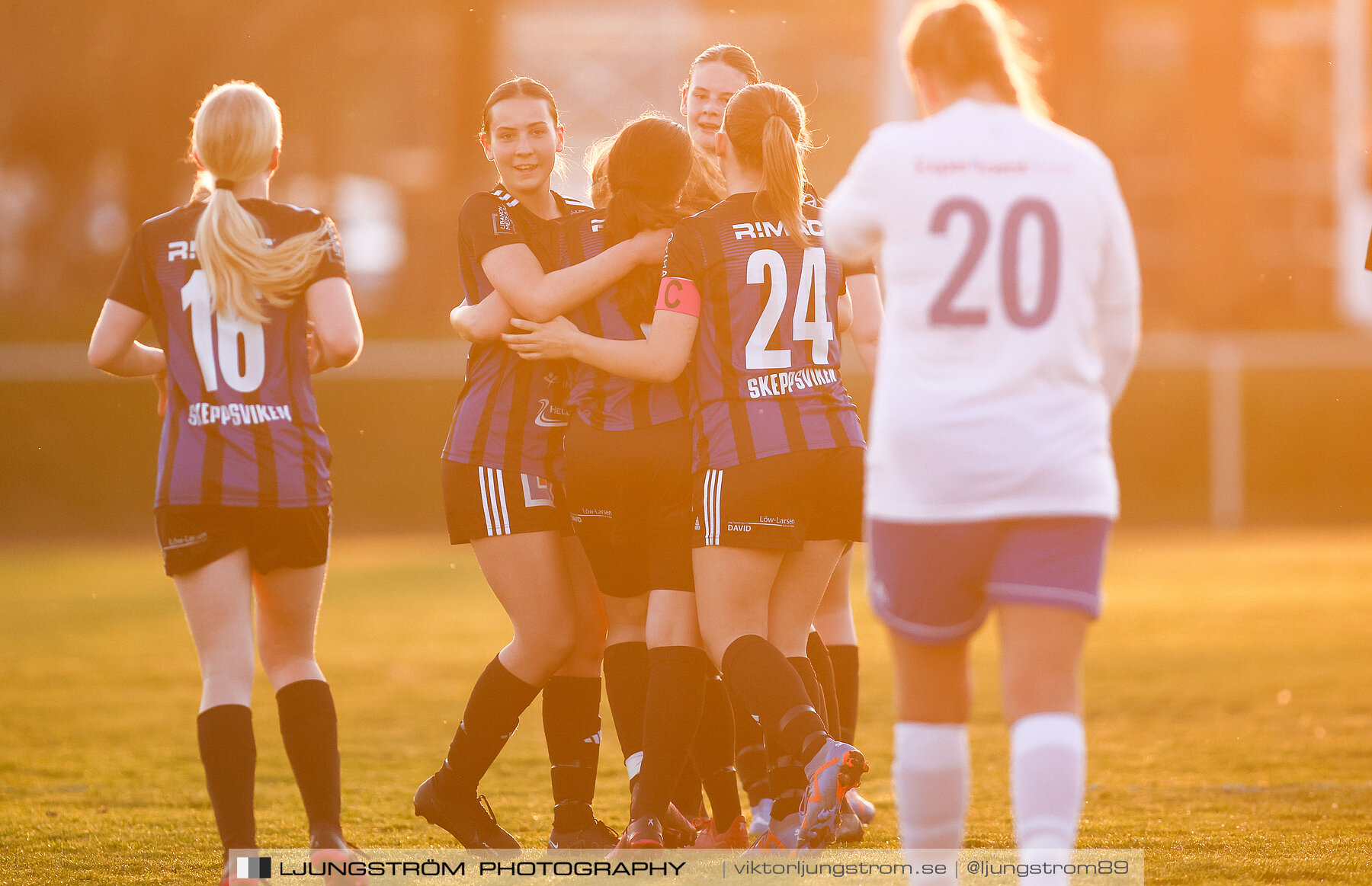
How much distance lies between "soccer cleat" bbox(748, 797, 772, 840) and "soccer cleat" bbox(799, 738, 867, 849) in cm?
30

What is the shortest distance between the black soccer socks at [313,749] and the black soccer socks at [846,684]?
1.42 meters

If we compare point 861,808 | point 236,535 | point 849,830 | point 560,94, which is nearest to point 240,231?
point 236,535

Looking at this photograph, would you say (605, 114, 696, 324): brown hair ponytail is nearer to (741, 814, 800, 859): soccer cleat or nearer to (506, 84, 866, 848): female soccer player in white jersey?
(506, 84, 866, 848): female soccer player in white jersey

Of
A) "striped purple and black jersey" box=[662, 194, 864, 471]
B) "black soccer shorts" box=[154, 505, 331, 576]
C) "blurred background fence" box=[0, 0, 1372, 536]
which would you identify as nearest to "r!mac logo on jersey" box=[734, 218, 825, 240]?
"striped purple and black jersey" box=[662, 194, 864, 471]

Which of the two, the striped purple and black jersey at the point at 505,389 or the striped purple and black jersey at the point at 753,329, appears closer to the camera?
the striped purple and black jersey at the point at 753,329

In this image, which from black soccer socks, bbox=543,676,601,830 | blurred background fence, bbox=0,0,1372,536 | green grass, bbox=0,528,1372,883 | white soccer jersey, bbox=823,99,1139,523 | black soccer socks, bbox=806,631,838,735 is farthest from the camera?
blurred background fence, bbox=0,0,1372,536

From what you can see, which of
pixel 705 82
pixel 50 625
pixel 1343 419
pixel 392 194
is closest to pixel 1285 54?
pixel 1343 419

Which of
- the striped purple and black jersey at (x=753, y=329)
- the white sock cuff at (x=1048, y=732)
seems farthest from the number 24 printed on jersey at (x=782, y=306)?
the white sock cuff at (x=1048, y=732)

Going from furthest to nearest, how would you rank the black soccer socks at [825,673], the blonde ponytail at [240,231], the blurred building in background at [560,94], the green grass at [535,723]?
the blurred building in background at [560,94]
the green grass at [535,723]
the black soccer socks at [825,673]
the blonde ponytail at [240,231]

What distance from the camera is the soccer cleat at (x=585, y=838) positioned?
375 centimetres

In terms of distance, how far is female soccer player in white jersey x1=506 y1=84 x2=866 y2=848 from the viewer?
11.4 ft

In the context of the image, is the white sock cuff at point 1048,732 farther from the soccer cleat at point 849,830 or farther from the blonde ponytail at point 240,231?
the blonde ponytail at point 240,231

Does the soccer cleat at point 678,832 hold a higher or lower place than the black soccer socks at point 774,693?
lower

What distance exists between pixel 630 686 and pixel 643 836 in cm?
39
